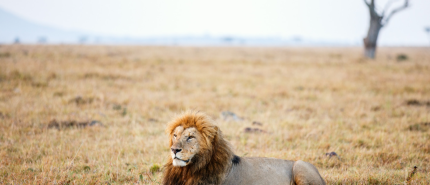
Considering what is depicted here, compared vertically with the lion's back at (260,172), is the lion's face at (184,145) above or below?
above

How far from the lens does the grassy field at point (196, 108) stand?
17.7 ft

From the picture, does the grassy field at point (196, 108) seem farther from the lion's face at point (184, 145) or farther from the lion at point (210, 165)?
the lion's face at point (184, 145)

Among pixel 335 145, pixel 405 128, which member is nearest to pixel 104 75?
pixel 335 145

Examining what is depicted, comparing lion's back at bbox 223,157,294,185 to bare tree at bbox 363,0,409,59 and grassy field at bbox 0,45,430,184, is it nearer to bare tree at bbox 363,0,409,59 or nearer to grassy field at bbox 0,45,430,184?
grassy field at bbox 0,45,430,184

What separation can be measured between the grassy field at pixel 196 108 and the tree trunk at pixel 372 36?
13151mm

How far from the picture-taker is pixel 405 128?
27.6 feet

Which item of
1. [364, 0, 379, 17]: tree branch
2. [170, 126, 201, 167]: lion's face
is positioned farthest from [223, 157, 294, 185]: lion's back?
[364, 0, 379, 17]: tree branch

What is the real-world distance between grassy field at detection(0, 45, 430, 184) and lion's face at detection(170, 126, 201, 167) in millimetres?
1742

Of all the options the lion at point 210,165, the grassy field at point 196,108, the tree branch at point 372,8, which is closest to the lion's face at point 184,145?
the lion at point 210,165

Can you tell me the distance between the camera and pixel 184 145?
3451 millimetres

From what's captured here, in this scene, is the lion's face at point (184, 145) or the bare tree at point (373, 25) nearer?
the lion's face at point (184, 145)

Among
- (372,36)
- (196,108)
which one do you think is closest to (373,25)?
(372,36)

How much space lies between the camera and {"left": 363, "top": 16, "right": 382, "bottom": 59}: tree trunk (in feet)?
93.8

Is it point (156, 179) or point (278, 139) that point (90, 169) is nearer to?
point (156, 179)
